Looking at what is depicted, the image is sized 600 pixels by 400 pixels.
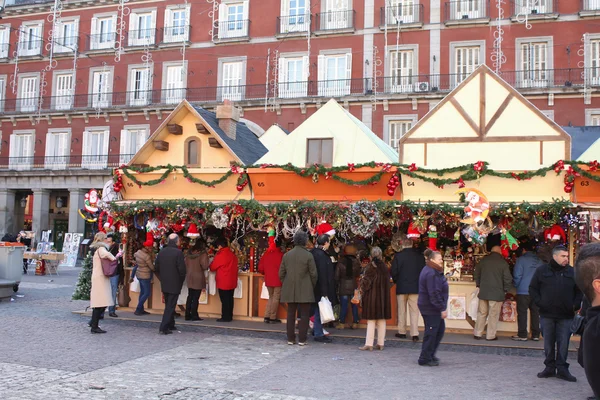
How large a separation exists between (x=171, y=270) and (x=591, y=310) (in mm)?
8511

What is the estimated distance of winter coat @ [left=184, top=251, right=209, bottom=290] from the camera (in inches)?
484

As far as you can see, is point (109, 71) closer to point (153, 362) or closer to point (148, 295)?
point (148, 295)

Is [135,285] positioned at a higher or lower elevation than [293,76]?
lower

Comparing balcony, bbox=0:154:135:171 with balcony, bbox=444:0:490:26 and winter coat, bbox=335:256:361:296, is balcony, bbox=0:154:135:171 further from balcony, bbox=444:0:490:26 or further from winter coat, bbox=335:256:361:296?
winter coat, bbox=335:256:361:296

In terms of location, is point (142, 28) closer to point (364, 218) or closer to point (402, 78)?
A: point (402, 78)

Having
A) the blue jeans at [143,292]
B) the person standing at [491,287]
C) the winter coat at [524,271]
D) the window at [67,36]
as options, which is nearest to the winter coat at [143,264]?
the blue jeans at [143,292]

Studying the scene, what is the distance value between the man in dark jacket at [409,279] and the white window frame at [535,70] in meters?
19.0

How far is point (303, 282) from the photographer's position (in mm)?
9906

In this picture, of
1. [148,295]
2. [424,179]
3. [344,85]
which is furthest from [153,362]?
[344,85]

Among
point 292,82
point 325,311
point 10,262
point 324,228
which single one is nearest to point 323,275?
point 325,311

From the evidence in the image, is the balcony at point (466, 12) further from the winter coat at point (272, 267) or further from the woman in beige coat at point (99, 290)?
the woman in beige coat at point (99, 290)

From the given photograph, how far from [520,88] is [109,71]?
22277 mm

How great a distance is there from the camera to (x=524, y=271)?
1087 centimetres

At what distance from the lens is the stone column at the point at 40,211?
120 feet
